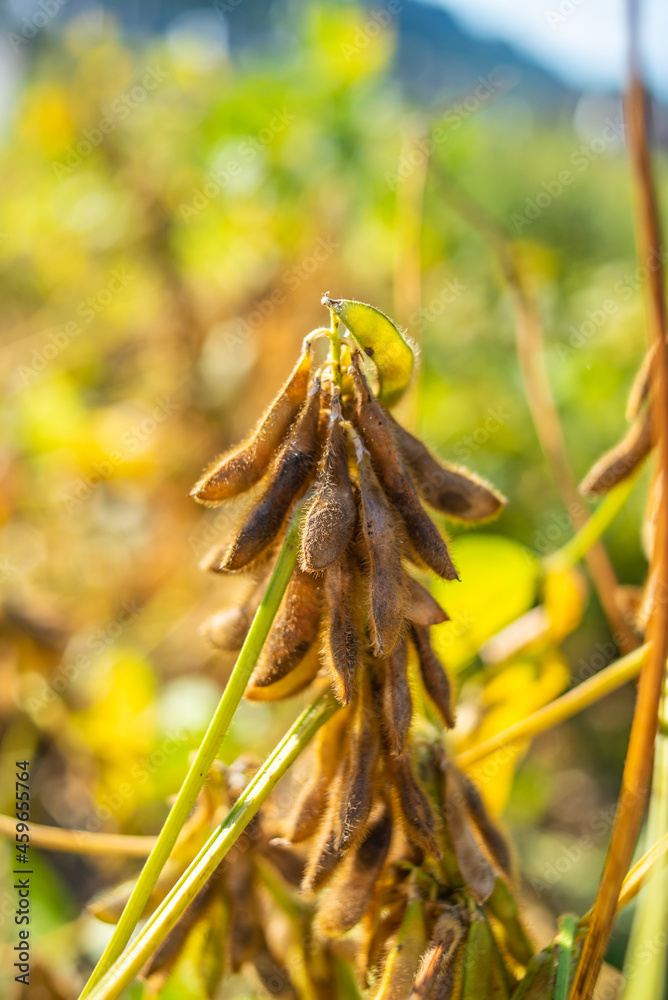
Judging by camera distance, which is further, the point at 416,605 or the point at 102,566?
the point at 102,566

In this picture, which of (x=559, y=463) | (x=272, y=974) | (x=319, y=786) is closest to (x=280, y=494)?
(x=319, y=786)

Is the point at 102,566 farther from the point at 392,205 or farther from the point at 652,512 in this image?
the point at 652,512

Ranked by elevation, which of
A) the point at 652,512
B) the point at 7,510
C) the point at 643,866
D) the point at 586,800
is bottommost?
the point at 586,800

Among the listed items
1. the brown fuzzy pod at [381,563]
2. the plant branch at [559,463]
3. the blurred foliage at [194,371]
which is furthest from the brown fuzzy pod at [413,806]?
the blurred foliage at [194,371]

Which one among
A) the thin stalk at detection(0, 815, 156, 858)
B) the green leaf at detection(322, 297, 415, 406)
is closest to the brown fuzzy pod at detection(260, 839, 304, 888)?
the thin stalk at detection(0, 815, 156, 858)

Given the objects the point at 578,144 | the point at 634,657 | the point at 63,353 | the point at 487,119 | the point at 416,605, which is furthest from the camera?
the point at 578,144

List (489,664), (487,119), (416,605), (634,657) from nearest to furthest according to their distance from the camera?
(416,605)
(634,657)
(489,664)
(487,119)

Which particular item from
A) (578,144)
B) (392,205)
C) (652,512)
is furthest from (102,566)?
(578,144)

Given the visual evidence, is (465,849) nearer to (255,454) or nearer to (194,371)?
(255,454)
